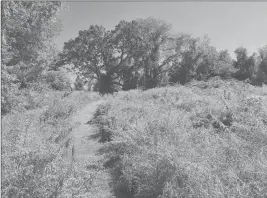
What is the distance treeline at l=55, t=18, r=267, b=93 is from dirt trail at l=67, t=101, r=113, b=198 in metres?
20.2

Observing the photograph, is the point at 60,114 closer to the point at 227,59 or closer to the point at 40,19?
the point at 40,19

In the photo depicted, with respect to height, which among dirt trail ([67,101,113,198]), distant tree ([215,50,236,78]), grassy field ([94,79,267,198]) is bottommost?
dirt trail ([67,101,113,198])

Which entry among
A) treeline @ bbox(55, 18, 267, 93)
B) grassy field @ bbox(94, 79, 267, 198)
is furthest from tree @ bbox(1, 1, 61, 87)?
treeline @ bbox(55, 18, 267, 93)

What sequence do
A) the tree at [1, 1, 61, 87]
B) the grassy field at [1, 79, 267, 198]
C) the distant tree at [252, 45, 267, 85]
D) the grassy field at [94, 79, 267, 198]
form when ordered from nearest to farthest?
the grassy field at [1, 79, 267, 198] < the grassy field at [94, 79, 267, 198] < the tree at [1, 1, 61, 87] < the distant tree at [252, 45, 267, 85]

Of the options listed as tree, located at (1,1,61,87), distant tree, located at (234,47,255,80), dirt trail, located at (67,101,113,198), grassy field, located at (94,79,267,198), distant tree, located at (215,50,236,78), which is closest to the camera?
grassy field, located at (94,79,267,198)

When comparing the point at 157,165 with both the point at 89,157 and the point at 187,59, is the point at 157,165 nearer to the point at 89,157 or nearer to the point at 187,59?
the point at 89,157

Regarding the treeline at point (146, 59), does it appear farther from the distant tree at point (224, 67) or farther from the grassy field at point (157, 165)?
the grassy field at point (157, 165)

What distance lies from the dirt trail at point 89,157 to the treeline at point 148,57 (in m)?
20.2

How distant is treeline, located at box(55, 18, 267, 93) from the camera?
3058 centimetres

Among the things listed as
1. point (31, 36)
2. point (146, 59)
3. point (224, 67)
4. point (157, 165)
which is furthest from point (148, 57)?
point (157, 165)

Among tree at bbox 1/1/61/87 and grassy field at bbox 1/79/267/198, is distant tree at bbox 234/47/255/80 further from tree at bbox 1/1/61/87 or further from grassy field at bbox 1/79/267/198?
tree at bbox 1/1/61/87

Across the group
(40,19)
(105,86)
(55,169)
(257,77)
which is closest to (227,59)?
(257,77)

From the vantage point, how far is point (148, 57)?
105 feet

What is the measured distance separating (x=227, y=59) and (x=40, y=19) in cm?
2929
